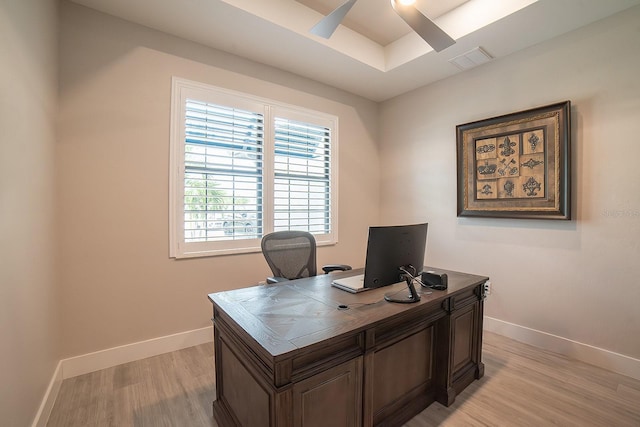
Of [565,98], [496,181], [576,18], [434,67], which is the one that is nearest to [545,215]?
[496,181]

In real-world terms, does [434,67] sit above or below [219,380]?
above

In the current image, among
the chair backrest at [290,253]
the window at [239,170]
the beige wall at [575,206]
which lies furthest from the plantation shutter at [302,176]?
the beige wall at [575,206]

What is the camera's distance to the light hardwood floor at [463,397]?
175 centimetres

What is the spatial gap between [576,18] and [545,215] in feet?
5.57

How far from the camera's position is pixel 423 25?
1.90m

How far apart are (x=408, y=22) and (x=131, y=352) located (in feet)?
11.2

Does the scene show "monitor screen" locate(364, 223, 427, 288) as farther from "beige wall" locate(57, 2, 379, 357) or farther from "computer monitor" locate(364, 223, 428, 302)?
"beige wall" locate(57, 2, 379, 357)

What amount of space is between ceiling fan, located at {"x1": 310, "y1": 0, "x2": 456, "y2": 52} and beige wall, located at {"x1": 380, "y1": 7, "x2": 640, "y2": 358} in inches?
52.2

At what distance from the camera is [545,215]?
2609 millimetres

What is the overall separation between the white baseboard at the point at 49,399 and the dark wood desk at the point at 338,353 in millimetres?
1019

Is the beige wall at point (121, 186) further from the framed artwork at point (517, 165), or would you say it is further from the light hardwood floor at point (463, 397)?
the framed artwork at point (517, 165)

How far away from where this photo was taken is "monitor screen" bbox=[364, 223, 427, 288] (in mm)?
1595

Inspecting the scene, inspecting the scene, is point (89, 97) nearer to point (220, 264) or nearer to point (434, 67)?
point (220, 264)

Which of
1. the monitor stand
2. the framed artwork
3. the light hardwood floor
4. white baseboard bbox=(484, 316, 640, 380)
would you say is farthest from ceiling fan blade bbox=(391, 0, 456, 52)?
white baseboard bbox=(484, 316, 640, 380)
